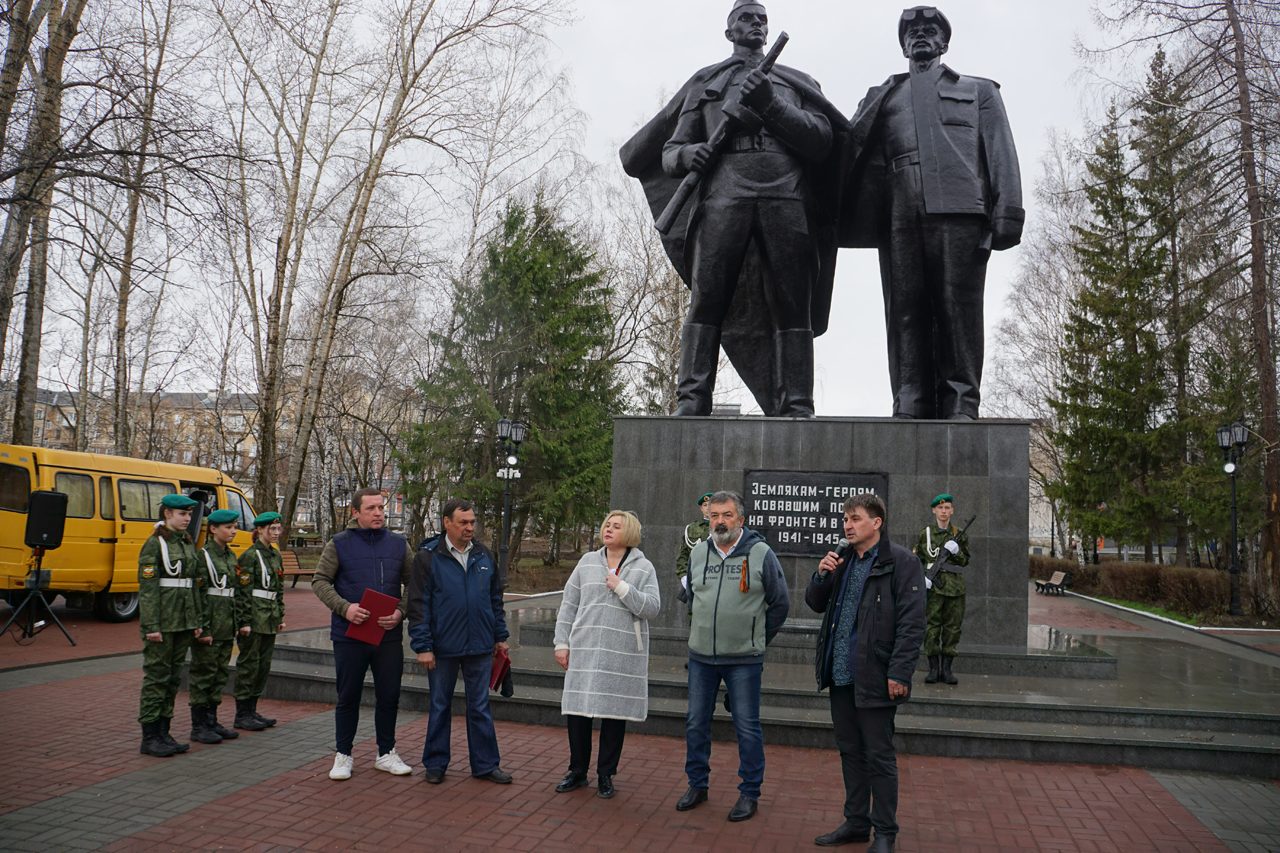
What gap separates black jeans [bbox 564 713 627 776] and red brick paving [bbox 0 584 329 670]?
706 centimetres

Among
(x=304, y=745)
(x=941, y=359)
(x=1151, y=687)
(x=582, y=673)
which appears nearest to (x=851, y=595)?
(x=582, y=673)

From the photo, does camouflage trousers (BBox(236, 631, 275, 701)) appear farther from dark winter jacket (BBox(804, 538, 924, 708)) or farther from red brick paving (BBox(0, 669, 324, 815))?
dark winter jacket (BBox(804, 538, 924, 708))

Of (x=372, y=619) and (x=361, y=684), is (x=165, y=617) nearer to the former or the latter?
(x=361, y=684)

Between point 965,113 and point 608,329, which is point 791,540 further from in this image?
point 608,329

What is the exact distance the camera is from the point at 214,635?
21.5 feet

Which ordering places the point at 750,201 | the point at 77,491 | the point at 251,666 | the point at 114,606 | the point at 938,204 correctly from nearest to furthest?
1. the point at 251,666
2. the point at 938,204
3. the point at 750,201
4. the point at 77,491
5. the point at 114,606

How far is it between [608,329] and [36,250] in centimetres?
1645

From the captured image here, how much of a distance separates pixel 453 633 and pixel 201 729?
7.54 ft

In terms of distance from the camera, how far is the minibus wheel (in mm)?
13898

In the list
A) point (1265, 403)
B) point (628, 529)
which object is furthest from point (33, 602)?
point (1265, 403)

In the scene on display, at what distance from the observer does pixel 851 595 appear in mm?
4660

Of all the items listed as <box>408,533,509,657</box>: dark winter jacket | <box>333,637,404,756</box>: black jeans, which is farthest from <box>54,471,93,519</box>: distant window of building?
<box>408,533,509,657</box>: dark winter jacket

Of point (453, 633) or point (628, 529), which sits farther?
point (453, 633)

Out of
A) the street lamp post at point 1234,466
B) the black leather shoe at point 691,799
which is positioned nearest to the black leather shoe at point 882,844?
the black leather shoe at point 691,799
